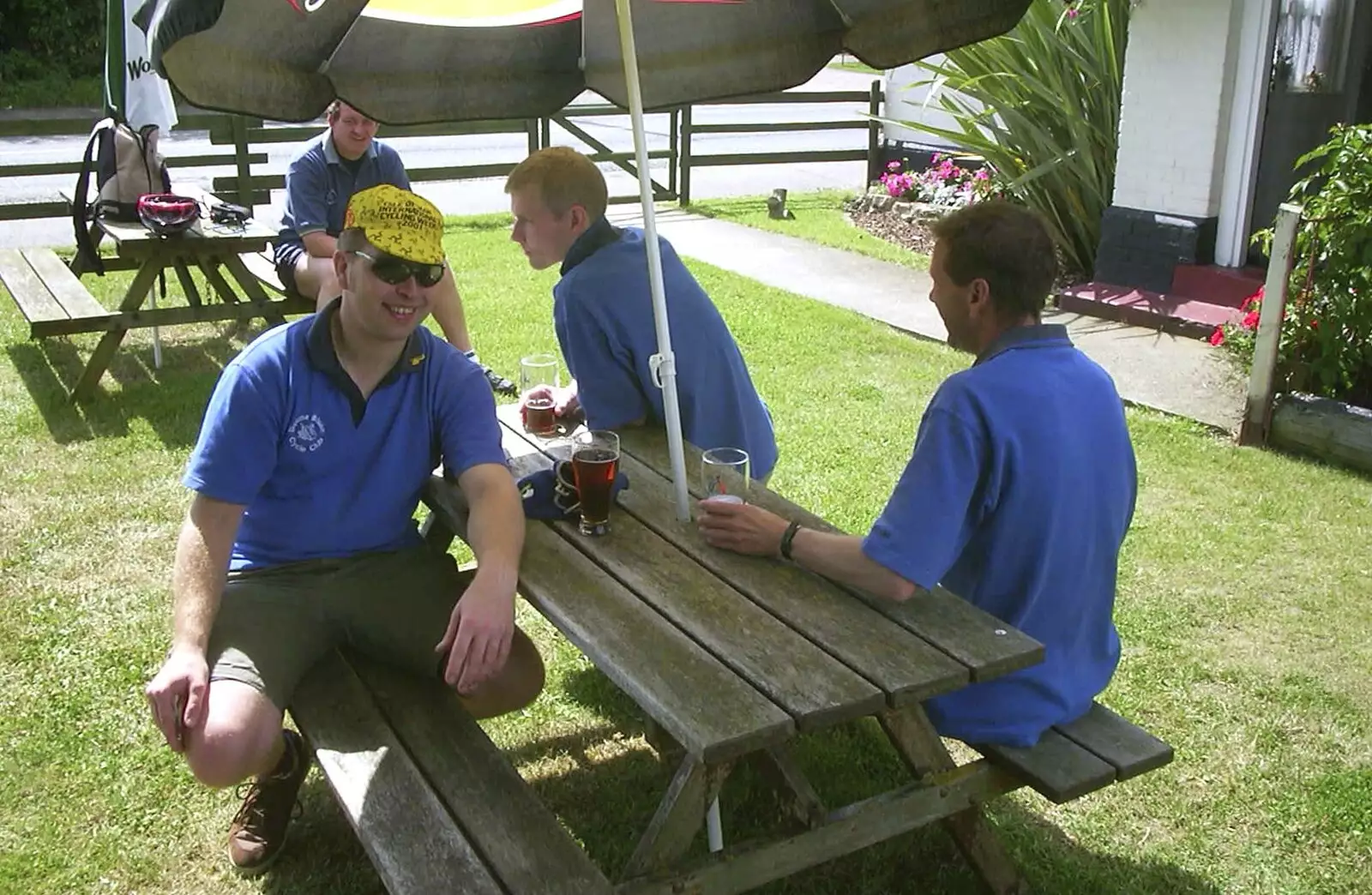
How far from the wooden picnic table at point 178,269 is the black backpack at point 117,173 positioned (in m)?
0.08

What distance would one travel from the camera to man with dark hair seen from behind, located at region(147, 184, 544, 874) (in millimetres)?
2594

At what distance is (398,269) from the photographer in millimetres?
2734

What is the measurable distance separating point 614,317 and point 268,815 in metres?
1.52

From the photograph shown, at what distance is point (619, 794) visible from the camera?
332 centimetres

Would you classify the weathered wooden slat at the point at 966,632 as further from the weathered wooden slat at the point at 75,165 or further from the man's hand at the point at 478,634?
the weathered wooden slat at the point at 75,165

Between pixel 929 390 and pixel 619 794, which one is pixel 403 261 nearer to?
pixel 619 794

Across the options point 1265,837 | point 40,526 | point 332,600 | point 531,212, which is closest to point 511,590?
point 332,600

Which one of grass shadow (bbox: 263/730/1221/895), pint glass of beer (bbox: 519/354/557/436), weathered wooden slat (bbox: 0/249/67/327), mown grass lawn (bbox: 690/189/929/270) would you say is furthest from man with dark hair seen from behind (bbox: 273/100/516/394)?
mown grass lawn (bbox: 690/189/929/270)

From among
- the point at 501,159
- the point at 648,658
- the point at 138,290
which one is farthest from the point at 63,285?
the point at 501,159

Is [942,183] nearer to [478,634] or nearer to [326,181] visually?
[326,181]

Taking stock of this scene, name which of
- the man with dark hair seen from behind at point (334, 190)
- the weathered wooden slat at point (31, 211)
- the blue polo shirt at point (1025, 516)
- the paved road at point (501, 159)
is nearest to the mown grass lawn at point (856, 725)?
the blue polo shirt at point (1025, 516)

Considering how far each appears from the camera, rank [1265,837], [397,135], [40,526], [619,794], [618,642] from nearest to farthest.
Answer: [618,642] → [1265,837] → [619,794] → [40,526] → [397,135]

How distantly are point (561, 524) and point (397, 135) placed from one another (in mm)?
11826

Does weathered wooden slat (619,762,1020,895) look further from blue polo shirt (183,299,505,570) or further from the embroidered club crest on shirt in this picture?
the embroidered club crest on shirt
